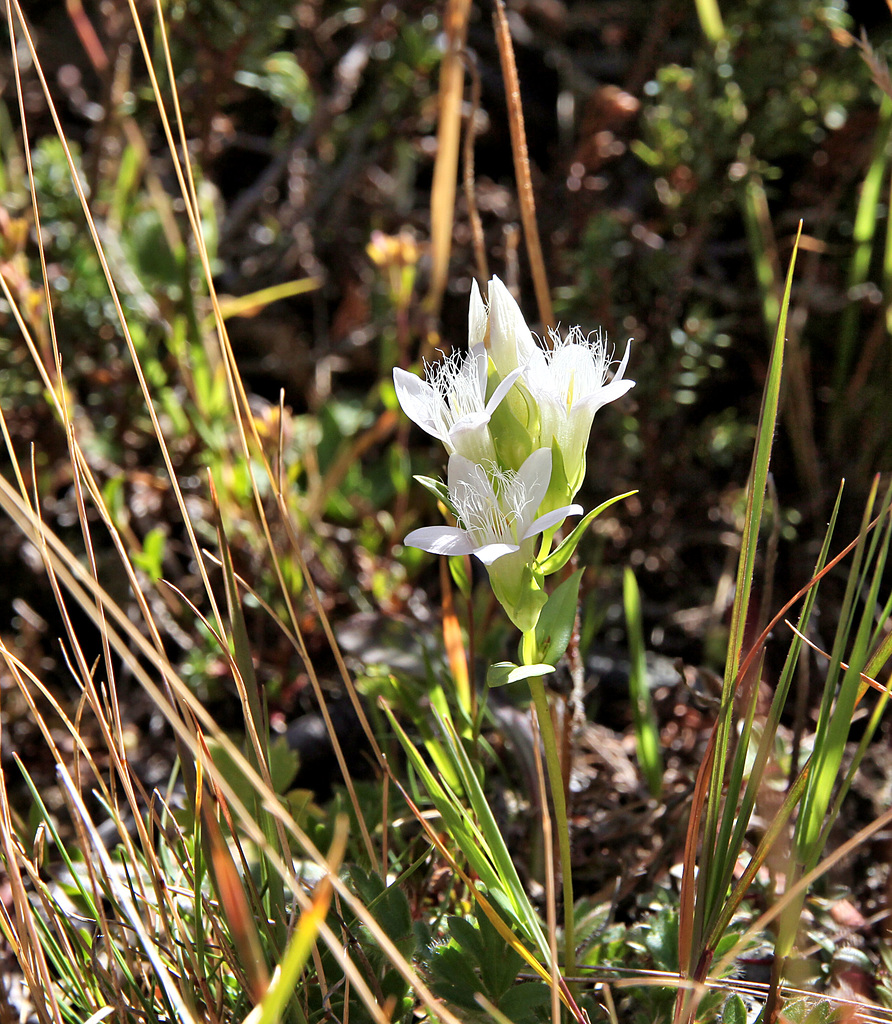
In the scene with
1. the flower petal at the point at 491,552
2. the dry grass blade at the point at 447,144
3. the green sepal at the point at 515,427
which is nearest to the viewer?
the flower petal at the point at 491,552

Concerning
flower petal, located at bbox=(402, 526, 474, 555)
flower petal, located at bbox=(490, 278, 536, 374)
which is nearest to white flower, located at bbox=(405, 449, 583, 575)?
flower petal, located at bbox=(402, 526, 474, 555)

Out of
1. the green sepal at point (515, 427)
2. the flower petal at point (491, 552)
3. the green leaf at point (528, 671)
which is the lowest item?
the green leaf at point (528, 671)

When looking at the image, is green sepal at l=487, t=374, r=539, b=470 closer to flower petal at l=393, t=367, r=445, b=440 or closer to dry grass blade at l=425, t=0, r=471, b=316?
flower petal at l=393, t=367, r=445, b=440

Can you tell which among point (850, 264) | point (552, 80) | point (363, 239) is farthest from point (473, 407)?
point (552, 80)

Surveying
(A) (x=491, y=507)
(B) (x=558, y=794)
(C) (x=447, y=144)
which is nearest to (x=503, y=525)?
A: (A) (x=491, y=507)

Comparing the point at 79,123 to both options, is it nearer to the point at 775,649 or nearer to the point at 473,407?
the point at 473,407

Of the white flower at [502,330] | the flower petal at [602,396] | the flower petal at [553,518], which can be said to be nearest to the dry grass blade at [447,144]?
the white flower at [502,330]

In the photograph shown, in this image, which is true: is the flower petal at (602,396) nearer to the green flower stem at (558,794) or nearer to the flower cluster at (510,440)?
Answer: the flower cluster at (510,440)
